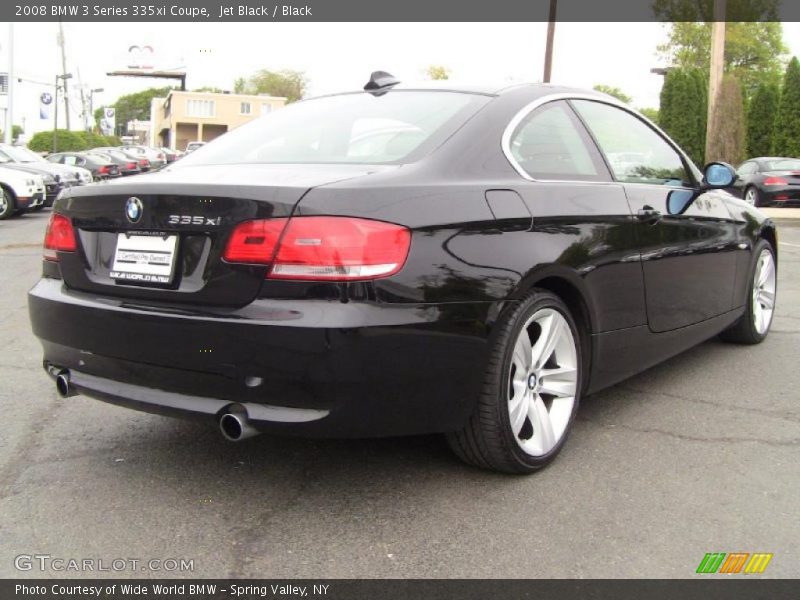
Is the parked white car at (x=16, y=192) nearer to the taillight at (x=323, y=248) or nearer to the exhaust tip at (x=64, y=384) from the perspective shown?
the exhaust tip at (x=64, y=384)

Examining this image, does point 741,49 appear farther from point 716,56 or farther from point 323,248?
point 323,248

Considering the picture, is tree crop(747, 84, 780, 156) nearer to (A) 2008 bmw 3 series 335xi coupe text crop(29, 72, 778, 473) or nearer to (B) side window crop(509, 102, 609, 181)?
(B) side window crop(509, 102, 609, 181)

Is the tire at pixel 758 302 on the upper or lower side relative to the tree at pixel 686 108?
lower

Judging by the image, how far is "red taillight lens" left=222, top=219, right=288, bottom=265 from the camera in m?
2.55

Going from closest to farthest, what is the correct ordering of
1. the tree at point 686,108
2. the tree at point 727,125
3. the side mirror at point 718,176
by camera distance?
the side mirror at point 718,176
the tree at point 727,125
the tree at point 686,108

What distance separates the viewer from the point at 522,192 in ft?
10.1

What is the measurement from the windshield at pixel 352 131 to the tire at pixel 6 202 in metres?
13.5

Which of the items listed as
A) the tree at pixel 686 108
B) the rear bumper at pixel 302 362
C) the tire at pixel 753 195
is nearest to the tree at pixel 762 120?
the tree at pixel 686 108

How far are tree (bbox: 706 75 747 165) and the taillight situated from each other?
2322 centimetres

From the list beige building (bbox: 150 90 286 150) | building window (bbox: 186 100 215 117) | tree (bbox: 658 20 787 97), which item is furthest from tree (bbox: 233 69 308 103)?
tree (bbox: 658 20 787 97)

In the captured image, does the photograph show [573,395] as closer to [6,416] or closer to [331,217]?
[331,217]

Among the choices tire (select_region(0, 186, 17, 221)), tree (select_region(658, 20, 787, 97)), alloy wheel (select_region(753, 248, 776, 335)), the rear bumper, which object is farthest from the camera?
tree (select_region(658, 20, 787, 97))

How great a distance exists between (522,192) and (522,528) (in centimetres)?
120

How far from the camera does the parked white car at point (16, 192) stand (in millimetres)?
15656
